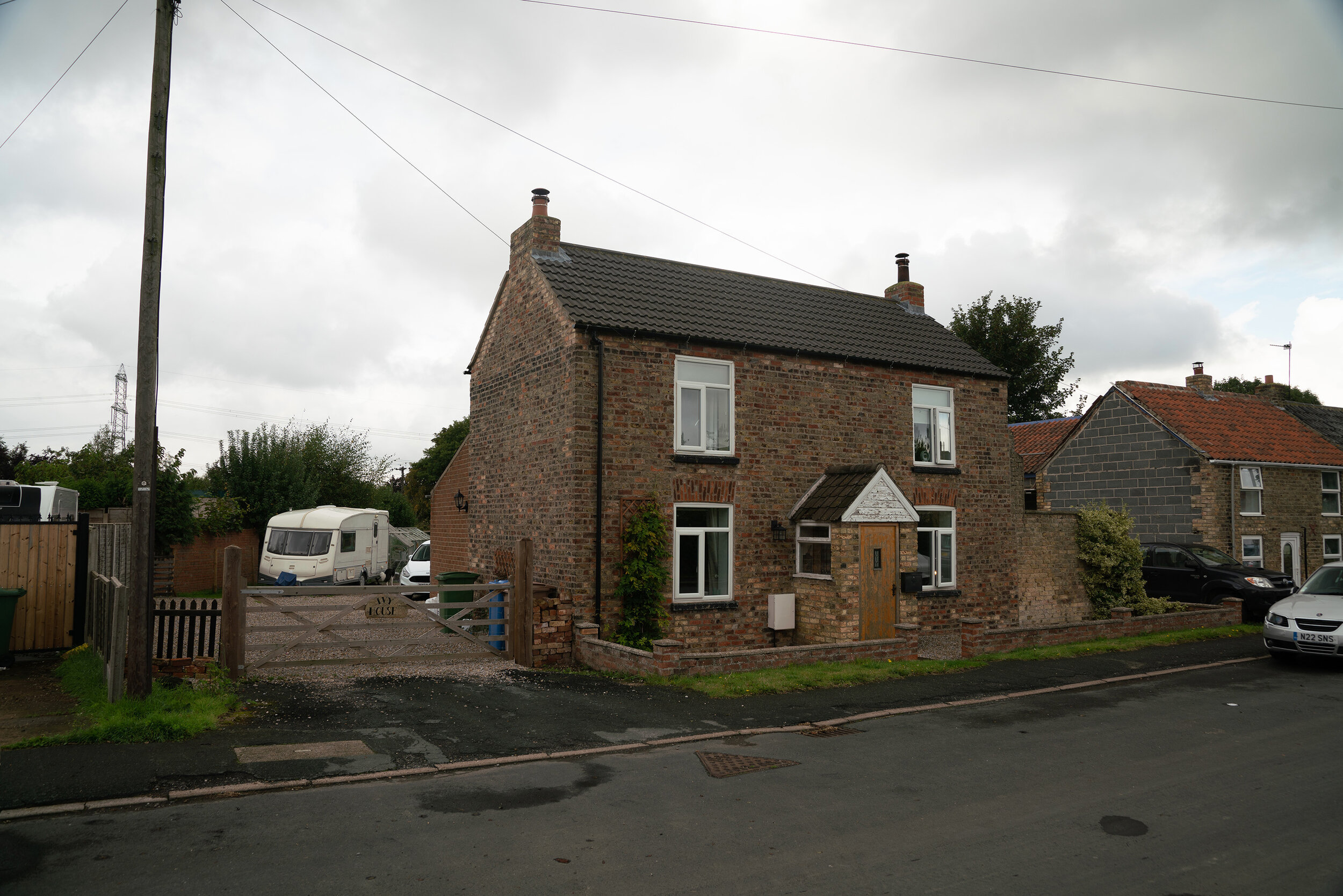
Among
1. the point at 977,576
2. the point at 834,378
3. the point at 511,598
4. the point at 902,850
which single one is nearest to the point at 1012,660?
the point at 977,576

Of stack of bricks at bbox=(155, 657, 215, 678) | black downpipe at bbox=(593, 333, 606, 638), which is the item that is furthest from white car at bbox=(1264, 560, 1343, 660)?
stack of bricks at bbox=(155, 657, 215, 678)

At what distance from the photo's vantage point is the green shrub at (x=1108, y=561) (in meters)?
20.5

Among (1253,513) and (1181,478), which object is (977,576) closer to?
(1181,478)

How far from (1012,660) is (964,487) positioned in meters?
5.34

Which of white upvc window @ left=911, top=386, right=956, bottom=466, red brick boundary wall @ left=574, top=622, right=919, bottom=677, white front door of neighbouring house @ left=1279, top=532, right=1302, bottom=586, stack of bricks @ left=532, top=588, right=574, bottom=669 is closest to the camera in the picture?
red brick boundary wall @ left=574, top=622, right=919, bottom=677

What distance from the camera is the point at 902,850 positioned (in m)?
5.86

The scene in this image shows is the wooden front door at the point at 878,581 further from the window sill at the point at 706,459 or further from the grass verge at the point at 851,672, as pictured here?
the window sill at the point at 706,459

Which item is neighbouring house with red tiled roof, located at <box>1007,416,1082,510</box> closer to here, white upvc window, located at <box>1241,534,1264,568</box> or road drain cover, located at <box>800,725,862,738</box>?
white upvc window, located at <box>1241,534,1264,568</box>

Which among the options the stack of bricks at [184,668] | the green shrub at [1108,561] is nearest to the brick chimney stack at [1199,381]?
the green shrub at [1108,561]

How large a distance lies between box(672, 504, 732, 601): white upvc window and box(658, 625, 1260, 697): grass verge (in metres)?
2.84

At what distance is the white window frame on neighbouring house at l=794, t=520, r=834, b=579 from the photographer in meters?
15.8

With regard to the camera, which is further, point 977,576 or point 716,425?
point 977,576

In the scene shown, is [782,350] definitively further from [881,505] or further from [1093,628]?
[1093,628]

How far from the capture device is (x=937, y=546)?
726 inches
